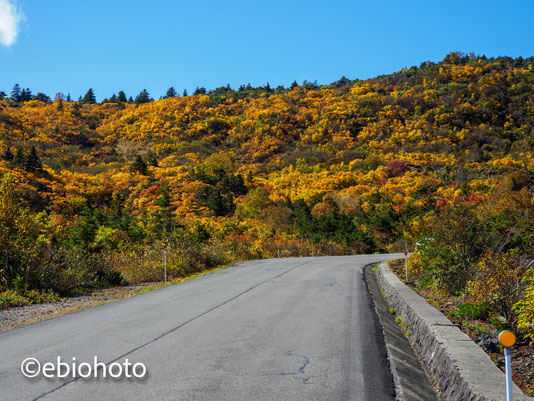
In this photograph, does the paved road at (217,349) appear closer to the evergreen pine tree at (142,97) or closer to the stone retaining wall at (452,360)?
the stone retaining wall at (452,360)

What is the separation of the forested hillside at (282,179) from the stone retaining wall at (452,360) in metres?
0.84

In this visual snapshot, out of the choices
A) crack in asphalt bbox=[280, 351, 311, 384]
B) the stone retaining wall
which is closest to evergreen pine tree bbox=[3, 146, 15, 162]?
crack in asphalt bbox=[280, 351, 311, 384]

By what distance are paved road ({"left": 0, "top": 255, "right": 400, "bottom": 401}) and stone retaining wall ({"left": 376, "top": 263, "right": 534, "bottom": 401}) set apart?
603 millimetres

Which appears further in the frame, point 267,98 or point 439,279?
point 267,98

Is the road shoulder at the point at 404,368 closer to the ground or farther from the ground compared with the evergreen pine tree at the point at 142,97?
closer to the ground

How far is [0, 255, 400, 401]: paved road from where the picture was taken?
14.3 ft

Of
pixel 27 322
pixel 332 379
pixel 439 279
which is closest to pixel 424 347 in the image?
pixel 332 379

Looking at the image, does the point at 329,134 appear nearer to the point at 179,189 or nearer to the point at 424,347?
the point at 179,189

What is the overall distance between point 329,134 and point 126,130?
40949 millimetres

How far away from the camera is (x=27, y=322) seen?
8.30 metres

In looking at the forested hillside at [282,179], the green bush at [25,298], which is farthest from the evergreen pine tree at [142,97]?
the green bush at [25,298]

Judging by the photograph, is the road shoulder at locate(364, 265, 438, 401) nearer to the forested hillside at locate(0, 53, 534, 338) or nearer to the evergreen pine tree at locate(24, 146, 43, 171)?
the forested hillside at locate(0, 53, 534, 338)

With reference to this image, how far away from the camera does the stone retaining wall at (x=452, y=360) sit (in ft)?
12.6

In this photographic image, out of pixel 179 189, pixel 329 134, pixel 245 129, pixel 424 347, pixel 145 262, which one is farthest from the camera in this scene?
pixel 245 129
